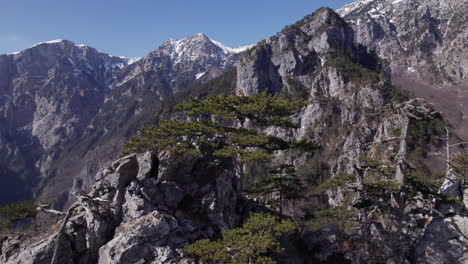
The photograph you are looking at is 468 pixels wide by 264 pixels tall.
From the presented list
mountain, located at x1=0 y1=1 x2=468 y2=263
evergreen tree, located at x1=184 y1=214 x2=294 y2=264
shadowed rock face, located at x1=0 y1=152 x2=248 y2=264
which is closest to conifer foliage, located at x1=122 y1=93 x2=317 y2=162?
mountain, located at x1=0 y1=1 x2=468 y2=263

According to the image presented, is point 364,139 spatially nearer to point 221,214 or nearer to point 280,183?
point 280,183

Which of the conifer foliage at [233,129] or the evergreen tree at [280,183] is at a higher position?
the conifer foliage at [233,129]

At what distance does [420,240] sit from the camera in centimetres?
2152

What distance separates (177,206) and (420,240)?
51.8 feet

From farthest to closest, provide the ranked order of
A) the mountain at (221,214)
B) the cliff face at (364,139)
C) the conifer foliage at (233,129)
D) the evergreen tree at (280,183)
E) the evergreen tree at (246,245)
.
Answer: the evergreen tree at (280,183) < the conifer foliage at (233,129) < the cliff face at (364,139) < the mountain at (221,214) < the evergreen tree at (246,245)

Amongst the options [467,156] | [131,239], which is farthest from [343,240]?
[467,156]

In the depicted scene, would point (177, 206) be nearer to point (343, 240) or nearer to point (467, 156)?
point (343, 240)

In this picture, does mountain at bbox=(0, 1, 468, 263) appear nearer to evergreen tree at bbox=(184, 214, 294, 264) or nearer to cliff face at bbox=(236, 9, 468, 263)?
cliff face at bbox=(236, 9, 468, 263)

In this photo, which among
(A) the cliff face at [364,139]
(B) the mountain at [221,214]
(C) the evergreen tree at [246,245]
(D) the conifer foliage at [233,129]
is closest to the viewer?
(C) the evergreen tree at [246,245]

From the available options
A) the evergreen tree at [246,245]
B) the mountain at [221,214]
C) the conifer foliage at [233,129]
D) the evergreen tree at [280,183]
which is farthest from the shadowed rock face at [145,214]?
the evergreen tree at [246,245]

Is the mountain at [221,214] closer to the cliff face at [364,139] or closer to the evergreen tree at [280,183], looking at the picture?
the cliff face at [364,139]

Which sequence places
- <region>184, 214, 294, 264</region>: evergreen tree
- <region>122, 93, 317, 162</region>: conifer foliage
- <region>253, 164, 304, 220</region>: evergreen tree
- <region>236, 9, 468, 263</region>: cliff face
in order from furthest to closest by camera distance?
<region>253, 164, 304, 220</region>: evergreen tree → <region>122, 93, 317, 162</region>: conifer foliage → <region>236, 9, 468, 263</region>: cliff face → <region>184, 214, 294, 264</region>: evergreen tree

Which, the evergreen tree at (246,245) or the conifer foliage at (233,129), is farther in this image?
the conifer foliage at (233,129)

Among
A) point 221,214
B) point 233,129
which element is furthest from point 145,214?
point 233,129
